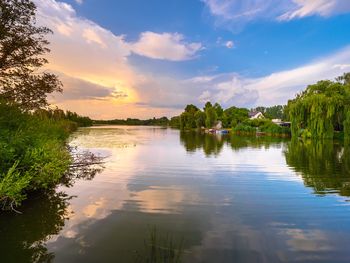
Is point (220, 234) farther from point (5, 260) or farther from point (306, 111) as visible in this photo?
point (306, 111)

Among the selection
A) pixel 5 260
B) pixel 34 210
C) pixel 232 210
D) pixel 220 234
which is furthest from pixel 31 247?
pixel 232 210

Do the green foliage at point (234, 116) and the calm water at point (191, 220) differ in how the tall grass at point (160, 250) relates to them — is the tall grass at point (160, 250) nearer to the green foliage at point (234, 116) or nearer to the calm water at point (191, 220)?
the calm water at point (191, 220)

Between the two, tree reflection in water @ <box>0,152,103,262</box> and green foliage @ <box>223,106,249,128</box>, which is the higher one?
green foliage @ <box>223,106,249,128</box>

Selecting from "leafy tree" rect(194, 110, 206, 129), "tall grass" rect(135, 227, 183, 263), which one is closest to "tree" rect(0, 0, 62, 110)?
"tall grass" rect(135, 227, 183, 263)

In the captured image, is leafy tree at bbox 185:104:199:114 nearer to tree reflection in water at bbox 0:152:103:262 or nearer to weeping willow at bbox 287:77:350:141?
weeping willow at bbox 287:77:350:141

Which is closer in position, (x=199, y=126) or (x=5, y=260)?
(x=5, y=260)

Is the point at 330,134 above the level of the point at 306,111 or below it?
below

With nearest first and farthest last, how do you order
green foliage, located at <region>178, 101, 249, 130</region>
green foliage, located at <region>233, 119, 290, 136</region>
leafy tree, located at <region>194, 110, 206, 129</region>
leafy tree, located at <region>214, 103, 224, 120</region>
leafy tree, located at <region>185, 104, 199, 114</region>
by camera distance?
green foliage, located at <region>233, 119, 290, 136</region> < green foliage, located at <region>178, 101, 249, 130</region> < leafy tree, located at <region>194, 110, 206, 129</region> < leafy tree, located at <region>214, 103, 224, 120</region> < leafy tree, located at <region>185, 104, 199, 114</region>

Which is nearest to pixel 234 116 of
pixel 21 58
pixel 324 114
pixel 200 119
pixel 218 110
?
pixel 218 110

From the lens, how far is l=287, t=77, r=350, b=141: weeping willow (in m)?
39.4

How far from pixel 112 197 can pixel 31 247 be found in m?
4.37

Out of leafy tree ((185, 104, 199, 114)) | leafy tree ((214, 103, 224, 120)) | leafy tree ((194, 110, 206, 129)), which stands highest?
leafy tree ((185, 104, 199, 114))

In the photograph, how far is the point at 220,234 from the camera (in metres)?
7.10

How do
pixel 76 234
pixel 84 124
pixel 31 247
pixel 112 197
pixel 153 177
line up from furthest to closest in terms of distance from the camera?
pixel 84 124
pixel 153 177
pixel 112 197
pixel 76 234
pixel 31 247
